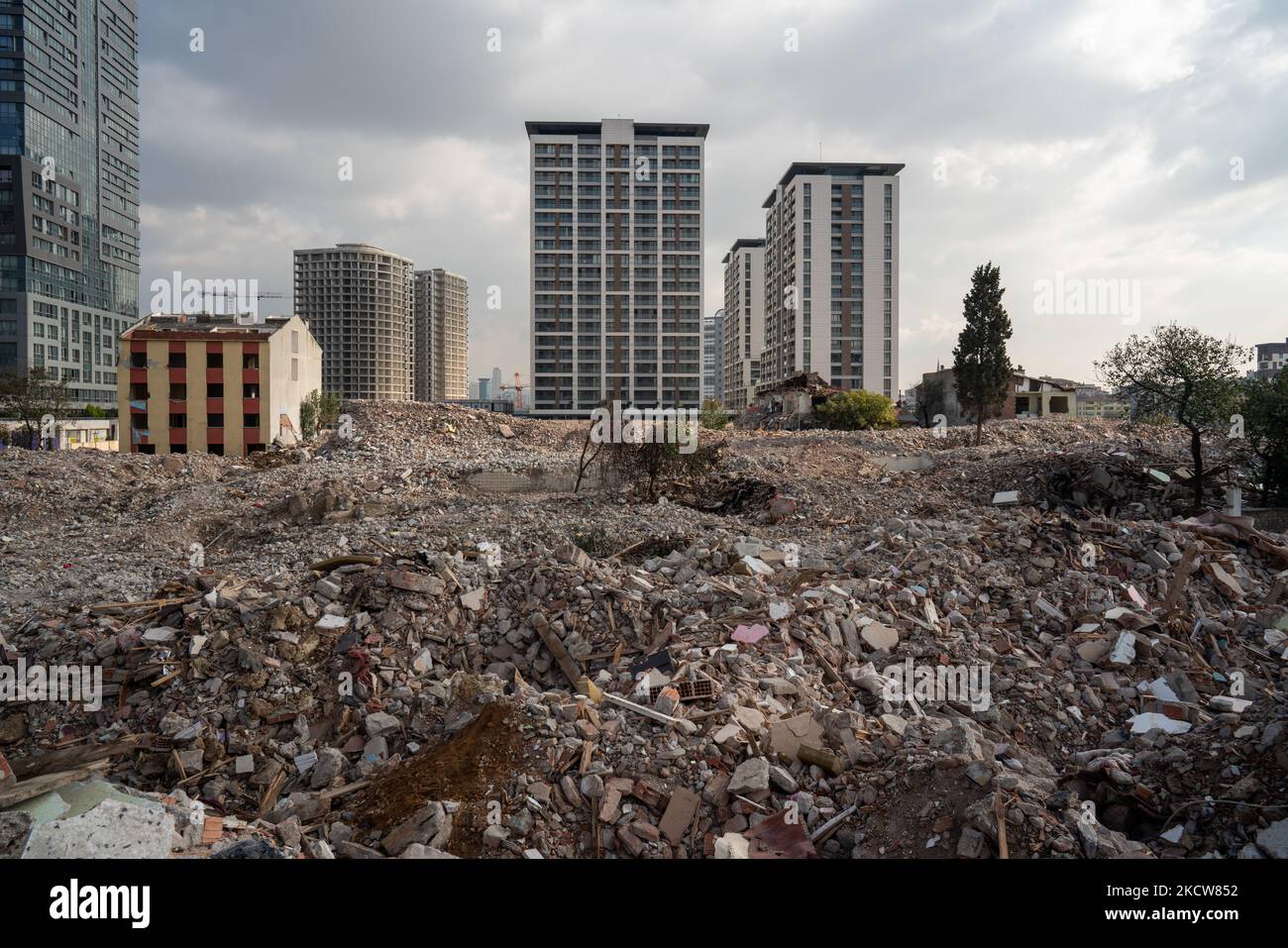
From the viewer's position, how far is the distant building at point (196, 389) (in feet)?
103

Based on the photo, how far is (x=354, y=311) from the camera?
342ft

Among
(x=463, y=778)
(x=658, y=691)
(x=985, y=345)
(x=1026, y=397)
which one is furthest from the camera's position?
(x=1026, y=397)

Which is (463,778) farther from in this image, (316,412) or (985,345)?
(316,412)

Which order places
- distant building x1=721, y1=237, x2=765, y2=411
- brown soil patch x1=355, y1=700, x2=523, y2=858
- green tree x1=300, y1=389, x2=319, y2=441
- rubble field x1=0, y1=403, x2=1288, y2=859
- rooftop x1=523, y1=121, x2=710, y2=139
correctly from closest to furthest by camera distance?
rubble field x1=0, y1=403, x2=1288, y2=859 < brown soil patch x1=355, y1=700, x2=523, y2=858 < green tree x1=300, y1=389, x2=319, y2=441 < rooftop x1=523, y1=121, x2=710, y2=139 < distant building x1=721, y1=237, x2=765, y2=411

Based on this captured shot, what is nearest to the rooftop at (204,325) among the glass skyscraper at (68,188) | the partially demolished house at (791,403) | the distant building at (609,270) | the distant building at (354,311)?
the partially demolished house at (791,403)

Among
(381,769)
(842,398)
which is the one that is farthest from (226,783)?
(842,398)

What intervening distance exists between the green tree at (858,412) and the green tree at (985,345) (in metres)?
11.1

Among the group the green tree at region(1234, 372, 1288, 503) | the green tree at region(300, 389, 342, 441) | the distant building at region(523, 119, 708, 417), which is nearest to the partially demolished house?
the distant building at region(523, 119, 708, 417)

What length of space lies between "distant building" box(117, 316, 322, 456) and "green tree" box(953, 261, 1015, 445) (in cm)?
3017

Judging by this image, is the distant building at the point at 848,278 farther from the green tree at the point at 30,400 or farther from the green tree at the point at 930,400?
the green tree at the point at 30,400

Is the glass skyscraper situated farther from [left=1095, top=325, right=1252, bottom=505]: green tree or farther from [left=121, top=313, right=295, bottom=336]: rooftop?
[left=1095, top=325, right=1252, bottom=505]: green tree

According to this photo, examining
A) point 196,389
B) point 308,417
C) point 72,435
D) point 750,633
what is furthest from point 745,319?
point 750,633

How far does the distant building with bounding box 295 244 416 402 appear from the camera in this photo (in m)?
104

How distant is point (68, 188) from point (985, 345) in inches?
3359
